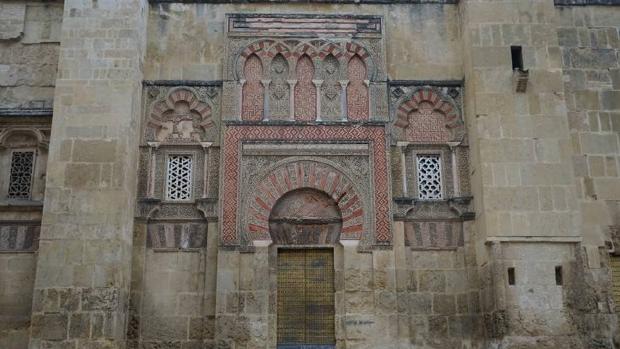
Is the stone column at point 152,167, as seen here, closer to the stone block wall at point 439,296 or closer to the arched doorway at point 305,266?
the arched doorway at point 305,266

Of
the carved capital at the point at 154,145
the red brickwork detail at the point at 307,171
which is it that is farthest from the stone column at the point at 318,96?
the carved capital at the point at 154,145

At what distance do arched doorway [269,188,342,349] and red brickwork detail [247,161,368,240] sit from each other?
0.33 feet

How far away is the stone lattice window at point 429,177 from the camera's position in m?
8.66

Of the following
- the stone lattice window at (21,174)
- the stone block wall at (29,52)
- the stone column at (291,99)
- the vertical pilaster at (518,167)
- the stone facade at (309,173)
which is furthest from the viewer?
the stone block wall at (29,52)

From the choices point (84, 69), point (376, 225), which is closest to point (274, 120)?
point (376, 225)

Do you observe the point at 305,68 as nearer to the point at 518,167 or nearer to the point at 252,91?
the point at 252,91

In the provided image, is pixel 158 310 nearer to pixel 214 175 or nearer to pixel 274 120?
pixel 214 175

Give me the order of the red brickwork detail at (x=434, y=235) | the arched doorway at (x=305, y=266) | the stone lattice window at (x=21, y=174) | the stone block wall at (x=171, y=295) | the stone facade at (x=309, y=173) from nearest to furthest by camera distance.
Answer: the stone facade at (x=309, y=173), the stone block wall at (x=171, y=295), the arched doorway at (x=305, y=266), the red brickwork detail at (x=434, y=235), the stone lattice window at (x=21, y=174)

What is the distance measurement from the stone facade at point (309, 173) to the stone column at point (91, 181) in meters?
0.02

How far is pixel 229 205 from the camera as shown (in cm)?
835

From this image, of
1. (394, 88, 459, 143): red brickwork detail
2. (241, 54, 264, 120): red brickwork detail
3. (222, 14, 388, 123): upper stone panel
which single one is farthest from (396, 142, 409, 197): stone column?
(241, 54, 264, 120): red brickwork detail

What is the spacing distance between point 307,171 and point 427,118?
5.58 feet

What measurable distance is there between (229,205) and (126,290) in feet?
4.98

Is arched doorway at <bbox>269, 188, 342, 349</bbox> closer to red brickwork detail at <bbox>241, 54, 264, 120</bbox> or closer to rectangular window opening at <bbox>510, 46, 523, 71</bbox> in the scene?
red brickwork detail at <bbox>241, 54, 264, 120</bbox>
